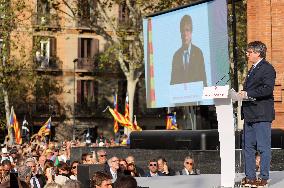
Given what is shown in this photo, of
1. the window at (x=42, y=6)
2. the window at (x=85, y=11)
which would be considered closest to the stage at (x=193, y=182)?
the window at (x=85, y=11)

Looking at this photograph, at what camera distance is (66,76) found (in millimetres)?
63375

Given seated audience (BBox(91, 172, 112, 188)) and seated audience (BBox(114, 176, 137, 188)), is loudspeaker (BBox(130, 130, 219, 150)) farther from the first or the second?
seated audience (BBox(114, 176, 137, 188))

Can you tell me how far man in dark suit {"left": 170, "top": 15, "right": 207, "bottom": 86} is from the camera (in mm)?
21453

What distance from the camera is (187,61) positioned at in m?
21.6

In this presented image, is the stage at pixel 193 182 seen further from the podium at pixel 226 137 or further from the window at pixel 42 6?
the window at pixel 42 6

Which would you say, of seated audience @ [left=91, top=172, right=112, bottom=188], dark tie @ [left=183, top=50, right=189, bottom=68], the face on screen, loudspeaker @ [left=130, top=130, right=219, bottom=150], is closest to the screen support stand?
seated audience @ [left=91, top=172, right=112, bottom=188]

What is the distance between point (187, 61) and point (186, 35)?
803mm

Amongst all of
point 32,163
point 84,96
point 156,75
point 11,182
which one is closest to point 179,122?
point 84,96

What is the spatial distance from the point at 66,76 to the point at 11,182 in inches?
2096

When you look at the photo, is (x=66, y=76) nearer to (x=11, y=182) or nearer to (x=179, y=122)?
(x=179, y=122)

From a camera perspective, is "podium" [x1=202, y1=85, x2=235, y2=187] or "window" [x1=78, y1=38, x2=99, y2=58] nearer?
"podium" [x1=202, y1=85, x2=235, y2=187]

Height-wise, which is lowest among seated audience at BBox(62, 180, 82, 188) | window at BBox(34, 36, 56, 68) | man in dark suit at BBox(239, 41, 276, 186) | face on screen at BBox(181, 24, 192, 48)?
seated audience at BBox(62, 180, 82, 188)

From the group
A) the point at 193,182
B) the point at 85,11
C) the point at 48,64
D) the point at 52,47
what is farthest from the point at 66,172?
the point at 52,47

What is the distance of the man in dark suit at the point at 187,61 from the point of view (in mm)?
21453
